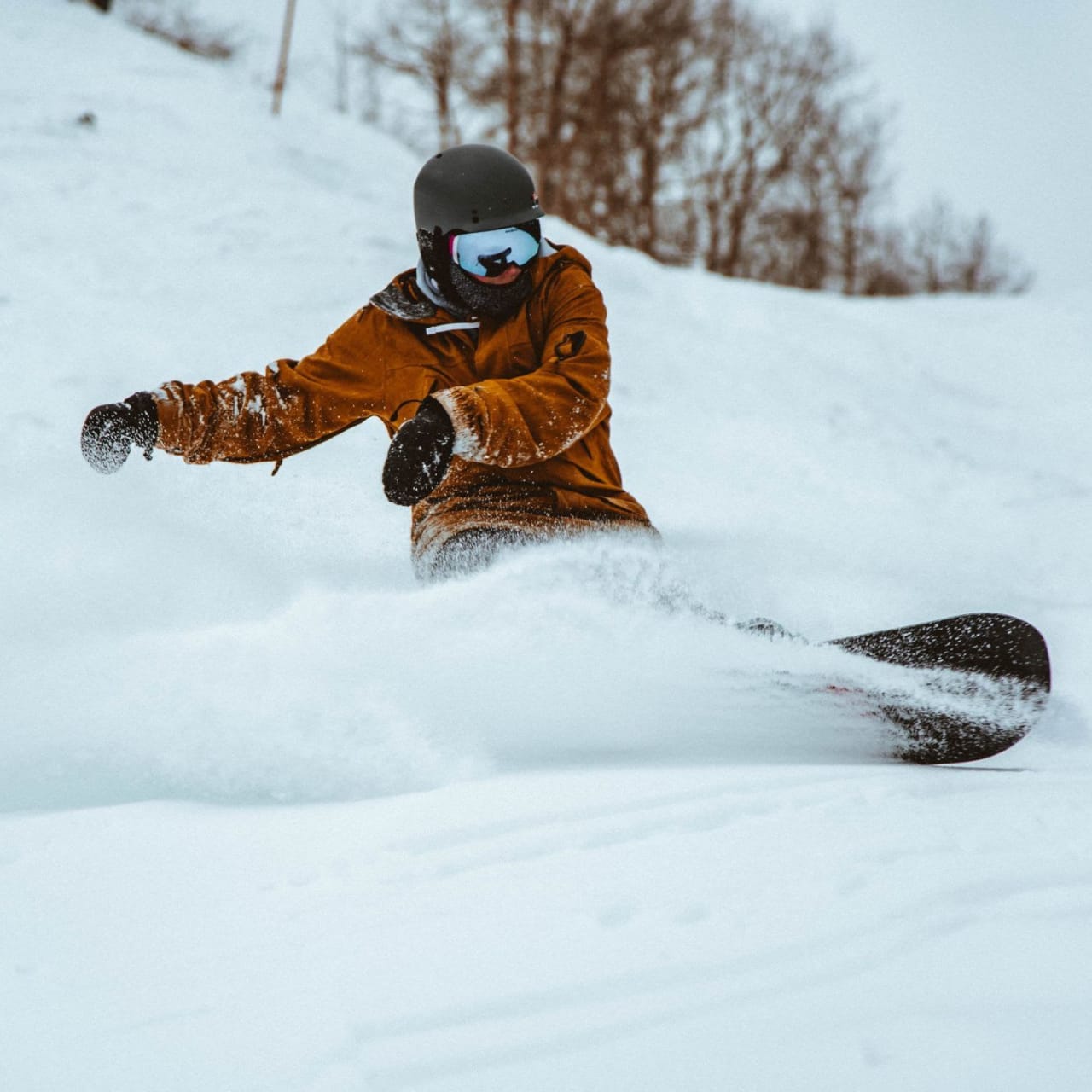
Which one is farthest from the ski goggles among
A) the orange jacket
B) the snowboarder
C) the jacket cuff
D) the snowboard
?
the snowboard

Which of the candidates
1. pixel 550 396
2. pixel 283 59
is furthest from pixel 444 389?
pixel 283 59

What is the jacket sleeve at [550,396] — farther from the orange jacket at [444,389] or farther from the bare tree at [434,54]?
the bare tree at [434,54]

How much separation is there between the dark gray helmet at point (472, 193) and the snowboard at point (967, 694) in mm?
1490

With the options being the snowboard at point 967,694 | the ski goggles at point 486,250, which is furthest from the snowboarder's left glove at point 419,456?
the snowboard at point 967,694

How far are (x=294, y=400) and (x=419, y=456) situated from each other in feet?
2.47

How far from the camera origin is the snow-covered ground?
46.0 inches

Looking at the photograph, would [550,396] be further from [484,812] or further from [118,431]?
[118,431]

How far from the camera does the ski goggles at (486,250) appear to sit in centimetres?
250

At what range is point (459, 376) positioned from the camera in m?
2.59

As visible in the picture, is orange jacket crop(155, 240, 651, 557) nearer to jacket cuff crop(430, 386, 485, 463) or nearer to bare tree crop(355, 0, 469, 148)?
jacket cuff crop(430, 386, 485, 463)

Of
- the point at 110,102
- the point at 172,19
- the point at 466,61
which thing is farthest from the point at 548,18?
the point at 110,102

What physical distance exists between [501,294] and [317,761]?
1.28 meters

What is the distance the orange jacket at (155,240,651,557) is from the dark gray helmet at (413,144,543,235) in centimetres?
17

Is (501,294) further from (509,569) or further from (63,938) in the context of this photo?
(63,938)
